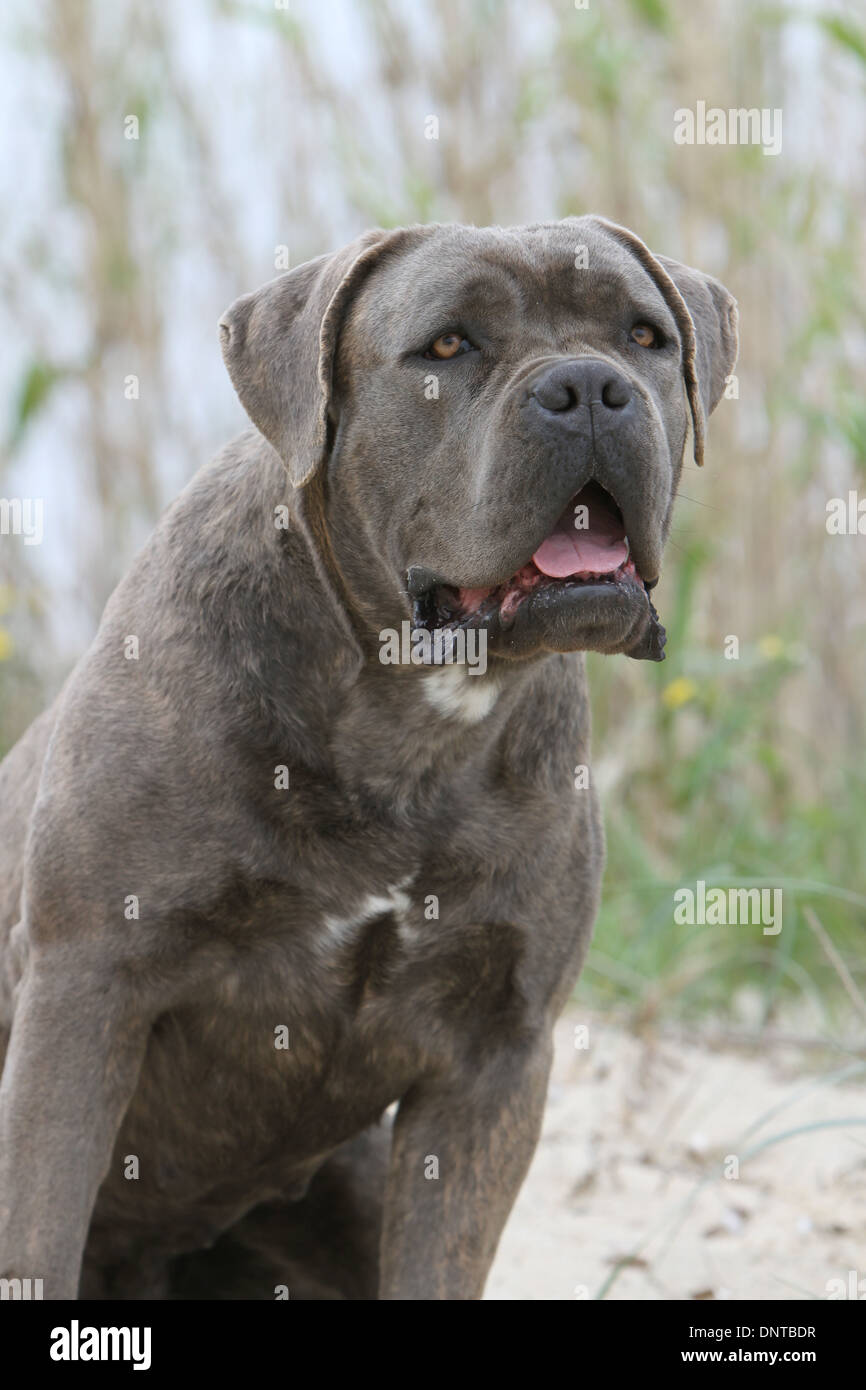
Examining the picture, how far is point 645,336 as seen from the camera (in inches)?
103

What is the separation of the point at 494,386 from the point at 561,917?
0.82 meters

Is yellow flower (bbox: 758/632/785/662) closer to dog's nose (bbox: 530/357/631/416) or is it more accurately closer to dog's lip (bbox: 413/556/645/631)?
dog's lip (bbox: 413/556/645/631)

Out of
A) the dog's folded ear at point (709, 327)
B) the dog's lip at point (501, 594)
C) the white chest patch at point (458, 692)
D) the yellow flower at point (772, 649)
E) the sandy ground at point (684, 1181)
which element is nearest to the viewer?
the dog's lip at point (501, 594)

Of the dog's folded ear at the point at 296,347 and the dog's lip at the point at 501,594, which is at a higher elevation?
the dog's folded ear at the point at 296,347

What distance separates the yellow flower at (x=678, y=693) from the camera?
17.5ft

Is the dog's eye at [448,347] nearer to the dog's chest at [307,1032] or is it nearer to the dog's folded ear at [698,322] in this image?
the dog's folded ear at [698,322]

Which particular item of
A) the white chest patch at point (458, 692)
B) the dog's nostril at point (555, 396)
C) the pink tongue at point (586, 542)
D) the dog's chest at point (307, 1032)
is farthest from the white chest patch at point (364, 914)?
the dog's nostril at point (555, 396)

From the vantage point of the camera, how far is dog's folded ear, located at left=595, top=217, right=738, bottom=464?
8.89 ft

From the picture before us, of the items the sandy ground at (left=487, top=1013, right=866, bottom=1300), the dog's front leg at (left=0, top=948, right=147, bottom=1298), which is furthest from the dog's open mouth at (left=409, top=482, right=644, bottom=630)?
the sandy ground at (left=487, top=1013, right=866, bottom=1300)

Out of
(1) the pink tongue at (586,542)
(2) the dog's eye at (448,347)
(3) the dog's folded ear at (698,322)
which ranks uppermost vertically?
(3) the dog's folded ear at (698,322)

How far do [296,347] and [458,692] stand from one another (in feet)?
1.85

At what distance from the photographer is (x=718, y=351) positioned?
2846 millimetres

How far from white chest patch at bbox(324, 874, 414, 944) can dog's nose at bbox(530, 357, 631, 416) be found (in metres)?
0.75

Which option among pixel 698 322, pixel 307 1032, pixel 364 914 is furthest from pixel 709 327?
pixel 307 1032
